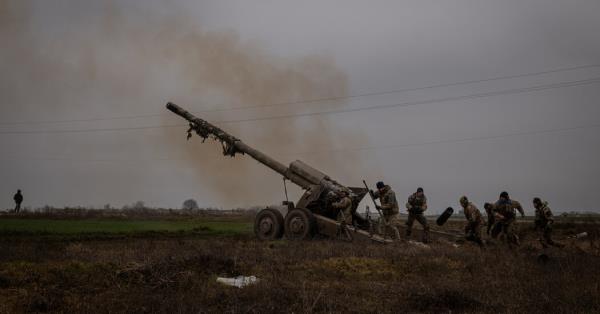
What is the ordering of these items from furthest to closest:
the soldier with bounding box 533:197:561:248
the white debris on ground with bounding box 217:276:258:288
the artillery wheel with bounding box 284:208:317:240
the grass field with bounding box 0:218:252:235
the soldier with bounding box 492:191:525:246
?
1. the grass field with bounding box 0:218:252:235
2. the artillery wheel with bounding box 284:208:317:240
3. the soldier with bounding box 533:197:561:248
4. the soldier with bounding box 492:191:525:246
5. the white debris on ground with bounding box 217:276:258:288

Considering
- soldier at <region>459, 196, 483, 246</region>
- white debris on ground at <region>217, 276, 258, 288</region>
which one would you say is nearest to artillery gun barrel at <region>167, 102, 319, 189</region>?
soldier at <region>459, 196, 483, 246</region>

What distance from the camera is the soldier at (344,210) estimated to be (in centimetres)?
1476

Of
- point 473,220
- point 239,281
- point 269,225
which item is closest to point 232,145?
point 269,225

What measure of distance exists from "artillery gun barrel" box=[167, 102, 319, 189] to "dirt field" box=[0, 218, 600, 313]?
591 cm

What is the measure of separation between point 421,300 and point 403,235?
894 centimetres

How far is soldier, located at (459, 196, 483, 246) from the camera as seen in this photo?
1358 centimetres

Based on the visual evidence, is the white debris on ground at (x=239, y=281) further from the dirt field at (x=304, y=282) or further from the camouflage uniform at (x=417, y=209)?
the camouflage uniform at (x=417, y=209)

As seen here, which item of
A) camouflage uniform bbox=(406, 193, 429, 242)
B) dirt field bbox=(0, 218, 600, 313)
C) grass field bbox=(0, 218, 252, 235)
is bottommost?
dirt field bbox=(0, 218, 600, 313)

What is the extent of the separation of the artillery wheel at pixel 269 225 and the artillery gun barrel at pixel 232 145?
141cm

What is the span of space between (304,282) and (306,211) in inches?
306

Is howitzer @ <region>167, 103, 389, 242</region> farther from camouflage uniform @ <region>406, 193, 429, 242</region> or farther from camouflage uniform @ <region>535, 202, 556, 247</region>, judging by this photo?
camouflage uniform @ <region>535, 202, 556, 247</region>

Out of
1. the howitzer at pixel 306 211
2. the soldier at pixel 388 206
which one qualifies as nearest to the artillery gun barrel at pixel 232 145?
the howitzer at pixel 306 211

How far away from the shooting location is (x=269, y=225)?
16.2m

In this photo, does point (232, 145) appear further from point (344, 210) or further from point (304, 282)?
point (304, 282)
